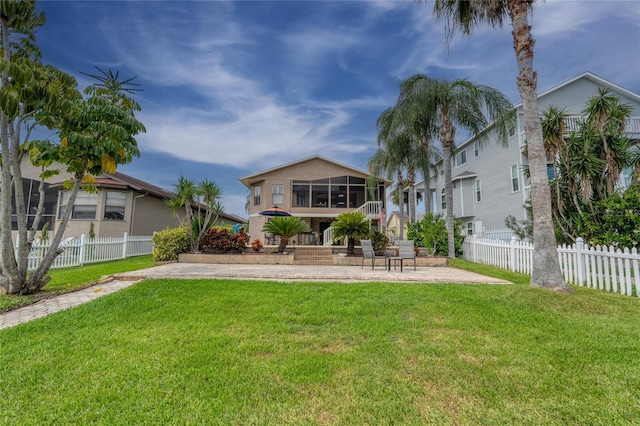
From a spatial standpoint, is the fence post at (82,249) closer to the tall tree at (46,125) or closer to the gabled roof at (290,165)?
the tall tree at (46,125)

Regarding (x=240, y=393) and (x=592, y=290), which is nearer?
(x=240, y=393)

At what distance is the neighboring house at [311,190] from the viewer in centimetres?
2164

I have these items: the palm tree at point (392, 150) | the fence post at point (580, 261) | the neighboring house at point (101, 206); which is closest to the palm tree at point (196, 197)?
the neighboring house at point (101, 206)

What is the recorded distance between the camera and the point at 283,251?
547 inches

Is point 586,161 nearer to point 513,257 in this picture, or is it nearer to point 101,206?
point 513,257

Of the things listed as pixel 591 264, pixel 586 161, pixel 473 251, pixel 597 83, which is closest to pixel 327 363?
pixel 591 264

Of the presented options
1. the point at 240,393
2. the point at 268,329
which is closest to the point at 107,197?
the point at 268,329

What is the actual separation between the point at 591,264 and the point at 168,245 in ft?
47.8

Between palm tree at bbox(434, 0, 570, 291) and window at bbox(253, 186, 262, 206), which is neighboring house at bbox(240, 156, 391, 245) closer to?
window at bbox(253, 186, 262, 206)

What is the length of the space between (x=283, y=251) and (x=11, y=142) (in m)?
9.78

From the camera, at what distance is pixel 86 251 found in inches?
481

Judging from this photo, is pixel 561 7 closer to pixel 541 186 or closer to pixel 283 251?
pixel 541 186

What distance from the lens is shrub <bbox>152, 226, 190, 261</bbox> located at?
41.7 feet

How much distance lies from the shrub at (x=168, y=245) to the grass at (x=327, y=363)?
7.81 metres
